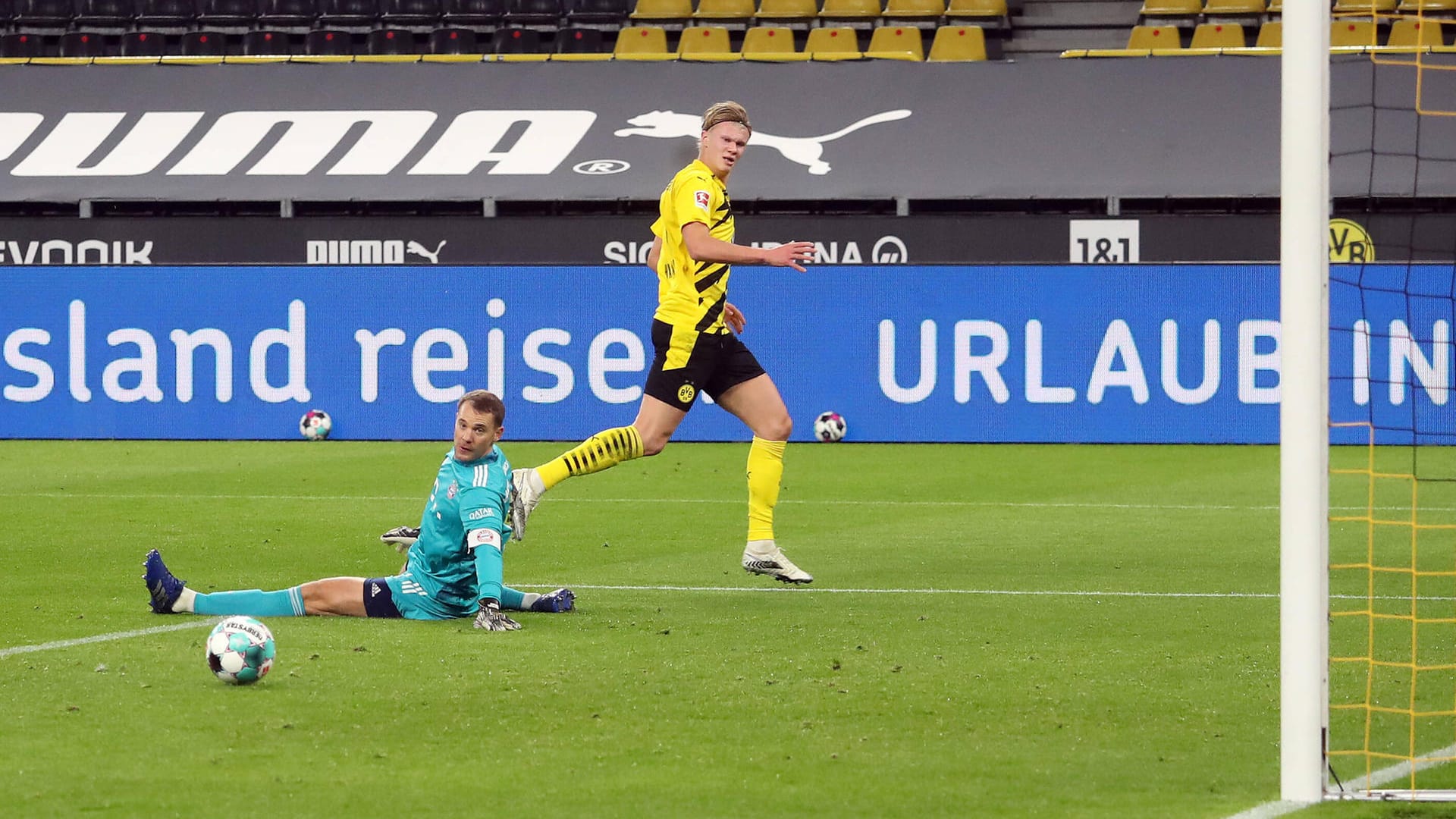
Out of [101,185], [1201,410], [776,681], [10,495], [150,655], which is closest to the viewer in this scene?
[776,681]

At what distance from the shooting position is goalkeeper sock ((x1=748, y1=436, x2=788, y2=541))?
823cm

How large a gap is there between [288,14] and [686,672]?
19989 mm

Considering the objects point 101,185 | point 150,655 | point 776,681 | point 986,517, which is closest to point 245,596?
point 150,655

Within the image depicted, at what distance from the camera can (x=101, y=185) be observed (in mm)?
21000

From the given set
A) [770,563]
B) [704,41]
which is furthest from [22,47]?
[770,563]

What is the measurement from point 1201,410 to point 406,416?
20.4 ft

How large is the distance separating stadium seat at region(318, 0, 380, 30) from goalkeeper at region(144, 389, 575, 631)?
1803 centimetres

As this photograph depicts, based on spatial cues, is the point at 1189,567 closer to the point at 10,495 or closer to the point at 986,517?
the point at 986,517

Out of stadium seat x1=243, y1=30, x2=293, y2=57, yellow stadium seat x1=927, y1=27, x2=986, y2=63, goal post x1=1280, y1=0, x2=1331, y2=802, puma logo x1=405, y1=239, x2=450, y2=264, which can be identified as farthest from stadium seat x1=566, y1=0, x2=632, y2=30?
goal post x1=1280, y1=0, x2=1331, y2=802

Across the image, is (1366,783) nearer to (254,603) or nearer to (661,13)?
(254,603)

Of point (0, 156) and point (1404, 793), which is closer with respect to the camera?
point (1404, 793)

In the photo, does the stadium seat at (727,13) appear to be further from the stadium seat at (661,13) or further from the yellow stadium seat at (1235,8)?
the yellow stadium seat at (1235,8)

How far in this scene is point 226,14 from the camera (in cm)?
2472

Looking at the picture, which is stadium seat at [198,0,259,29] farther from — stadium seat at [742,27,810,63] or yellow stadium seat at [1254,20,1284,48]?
yellow stadium seat at [1254,20,1284,48]
